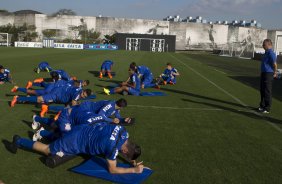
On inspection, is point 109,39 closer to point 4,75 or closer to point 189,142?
point 4,75

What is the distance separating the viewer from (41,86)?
13070 millimetres

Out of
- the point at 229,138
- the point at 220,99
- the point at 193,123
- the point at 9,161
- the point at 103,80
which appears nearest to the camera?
the point at 9,161

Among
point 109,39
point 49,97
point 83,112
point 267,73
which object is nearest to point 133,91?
point 49,97

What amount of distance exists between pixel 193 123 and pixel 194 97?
13.8 ft

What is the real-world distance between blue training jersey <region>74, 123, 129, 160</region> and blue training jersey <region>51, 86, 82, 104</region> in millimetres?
3788

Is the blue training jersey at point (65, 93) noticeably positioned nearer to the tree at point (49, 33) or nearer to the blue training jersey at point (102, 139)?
the blue training jersey at point (102, 139)

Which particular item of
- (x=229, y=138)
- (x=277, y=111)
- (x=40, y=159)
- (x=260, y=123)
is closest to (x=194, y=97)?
(x=277, y=111)

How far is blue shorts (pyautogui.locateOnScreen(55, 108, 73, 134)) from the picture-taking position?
6305 mm

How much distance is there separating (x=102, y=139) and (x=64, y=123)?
4.98 feet

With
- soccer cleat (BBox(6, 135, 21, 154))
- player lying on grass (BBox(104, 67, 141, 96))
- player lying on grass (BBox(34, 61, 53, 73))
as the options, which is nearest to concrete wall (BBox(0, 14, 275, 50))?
player lying on grass (BBox(34, 61, 53, 73))

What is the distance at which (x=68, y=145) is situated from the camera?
5.39 m

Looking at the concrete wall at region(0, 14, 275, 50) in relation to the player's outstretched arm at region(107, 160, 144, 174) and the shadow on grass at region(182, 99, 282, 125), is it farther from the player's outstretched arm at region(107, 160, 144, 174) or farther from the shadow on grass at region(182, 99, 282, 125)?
the player's outstretched arm at region(107, 160, 144, 174)

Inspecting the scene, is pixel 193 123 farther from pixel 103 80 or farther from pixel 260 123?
pixel 103 80

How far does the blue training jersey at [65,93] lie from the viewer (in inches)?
359
